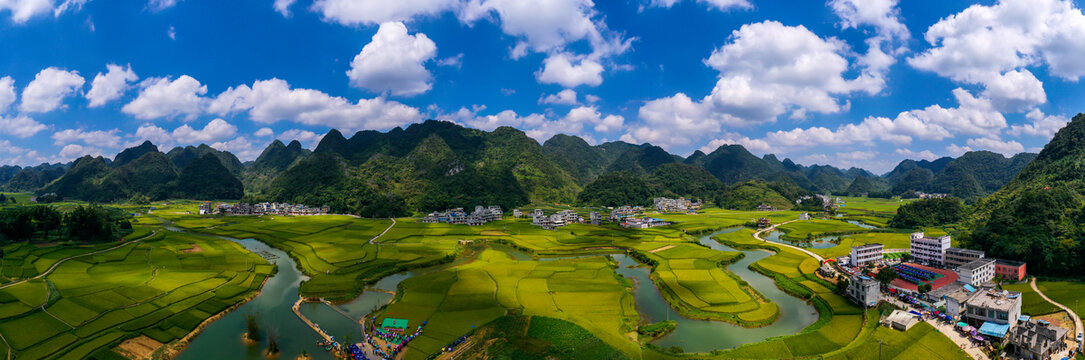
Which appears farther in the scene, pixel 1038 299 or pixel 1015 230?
pixel 1015 230

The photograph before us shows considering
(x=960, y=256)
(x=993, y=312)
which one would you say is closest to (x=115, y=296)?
(x=993, y=312)

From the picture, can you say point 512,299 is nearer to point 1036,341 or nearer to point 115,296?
point 115,296

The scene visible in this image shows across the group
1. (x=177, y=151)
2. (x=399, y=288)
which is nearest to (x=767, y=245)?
(x=399, y=288)

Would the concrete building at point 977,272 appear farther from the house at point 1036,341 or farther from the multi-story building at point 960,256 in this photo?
the house at point 1036,341

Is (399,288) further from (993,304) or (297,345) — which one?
(993,304)

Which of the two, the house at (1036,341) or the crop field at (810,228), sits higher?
the crop field at (810,228)

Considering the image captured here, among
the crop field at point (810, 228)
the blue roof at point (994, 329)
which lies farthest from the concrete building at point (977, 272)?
the crop field at point (810, 228)
